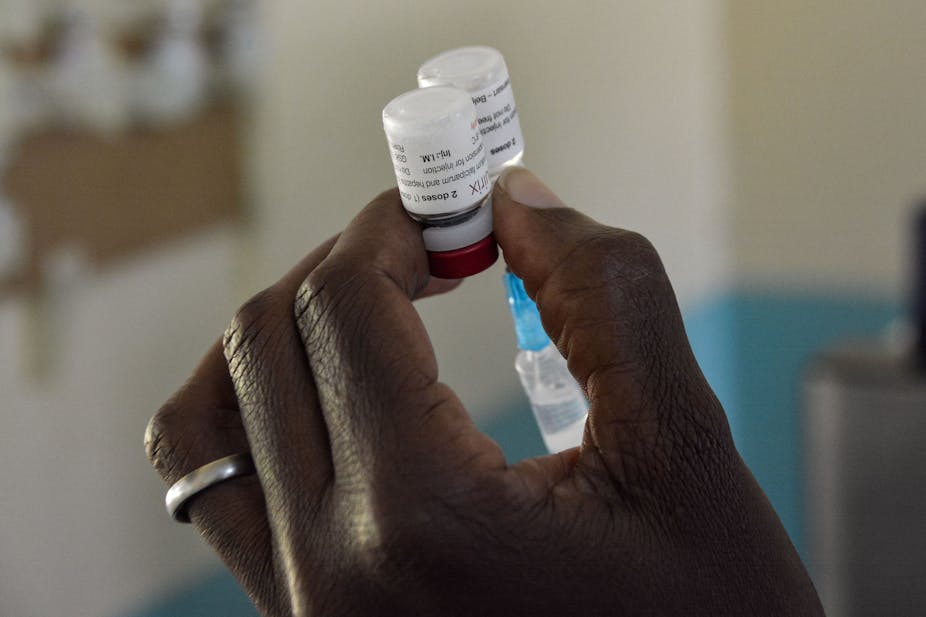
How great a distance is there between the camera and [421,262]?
59 centimetres

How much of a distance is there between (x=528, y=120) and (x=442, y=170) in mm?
1707

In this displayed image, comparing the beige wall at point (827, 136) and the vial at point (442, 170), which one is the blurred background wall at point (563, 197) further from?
the vial at point (442, 170)

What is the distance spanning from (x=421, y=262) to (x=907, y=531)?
0.82 metres

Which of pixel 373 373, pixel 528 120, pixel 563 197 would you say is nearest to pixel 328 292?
pixel 373 373

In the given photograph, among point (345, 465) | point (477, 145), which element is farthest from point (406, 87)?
point (345, 465)

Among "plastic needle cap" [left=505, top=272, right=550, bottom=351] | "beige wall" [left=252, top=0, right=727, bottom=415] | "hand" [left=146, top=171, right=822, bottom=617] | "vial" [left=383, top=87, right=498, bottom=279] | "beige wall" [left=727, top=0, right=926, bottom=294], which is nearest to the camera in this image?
"hand" [left=146, top=171, right=822, bottom=617]

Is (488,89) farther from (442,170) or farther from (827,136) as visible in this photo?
(827,136)

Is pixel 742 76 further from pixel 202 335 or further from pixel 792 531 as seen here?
pixel 202 335

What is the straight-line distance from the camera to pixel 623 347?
52 cm

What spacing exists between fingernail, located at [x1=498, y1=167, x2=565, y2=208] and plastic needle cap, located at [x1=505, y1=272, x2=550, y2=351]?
12cm

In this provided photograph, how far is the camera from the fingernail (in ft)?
2.02

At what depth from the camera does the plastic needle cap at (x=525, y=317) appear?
75cm

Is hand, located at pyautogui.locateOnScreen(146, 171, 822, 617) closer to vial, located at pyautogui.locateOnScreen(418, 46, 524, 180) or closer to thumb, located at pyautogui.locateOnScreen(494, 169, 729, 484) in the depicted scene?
thumb, located at pyautogui.locateOnScreen(494, 169, 729, 484)

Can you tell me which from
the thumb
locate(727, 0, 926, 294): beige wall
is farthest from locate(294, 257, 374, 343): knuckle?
locate(727, 0, 926, 294): beige wall
